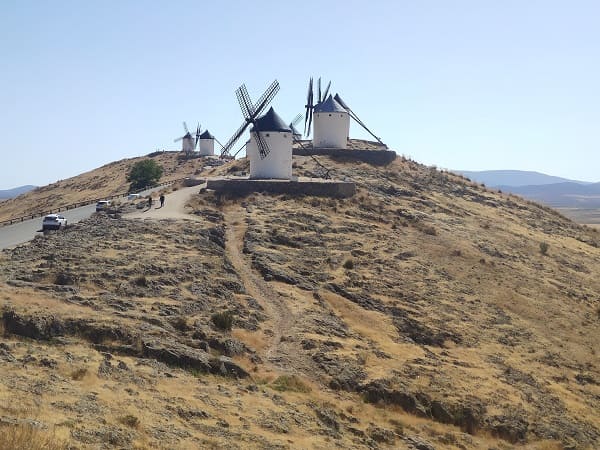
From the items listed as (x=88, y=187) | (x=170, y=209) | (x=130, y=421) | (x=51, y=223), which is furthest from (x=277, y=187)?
(x=88, y=187)

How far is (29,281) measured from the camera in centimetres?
2212

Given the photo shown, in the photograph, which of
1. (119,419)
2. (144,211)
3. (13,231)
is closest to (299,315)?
(119,419)

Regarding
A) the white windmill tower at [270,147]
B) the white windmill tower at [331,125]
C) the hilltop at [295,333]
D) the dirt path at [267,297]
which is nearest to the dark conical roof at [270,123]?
the white windmill tower at [270,147]

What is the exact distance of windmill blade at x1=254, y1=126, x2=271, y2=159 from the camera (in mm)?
43312

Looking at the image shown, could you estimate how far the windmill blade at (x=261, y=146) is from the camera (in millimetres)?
43312

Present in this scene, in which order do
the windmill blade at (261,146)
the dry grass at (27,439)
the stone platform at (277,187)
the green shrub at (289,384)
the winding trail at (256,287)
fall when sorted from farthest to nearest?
the windmill blade at (261,146) → the stone platform at (277,187) → the winding trail at (256,287) → the green shrub at (289,384) → the dry grass at (27,439)

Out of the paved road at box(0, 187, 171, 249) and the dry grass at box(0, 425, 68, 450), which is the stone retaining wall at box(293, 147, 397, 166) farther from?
the dry grass at box(0, 425, 68, 450)

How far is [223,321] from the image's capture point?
21.2 meters

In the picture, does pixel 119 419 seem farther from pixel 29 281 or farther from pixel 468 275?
pixel 468 275

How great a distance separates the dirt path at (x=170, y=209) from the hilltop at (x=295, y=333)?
129 centimetres

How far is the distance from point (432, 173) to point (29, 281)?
41378mm

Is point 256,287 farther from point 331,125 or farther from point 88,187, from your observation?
point 88,187

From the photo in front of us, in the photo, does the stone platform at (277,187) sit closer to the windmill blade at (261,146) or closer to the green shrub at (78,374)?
the windmill blade at (261,146)

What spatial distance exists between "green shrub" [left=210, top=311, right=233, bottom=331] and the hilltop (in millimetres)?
54
